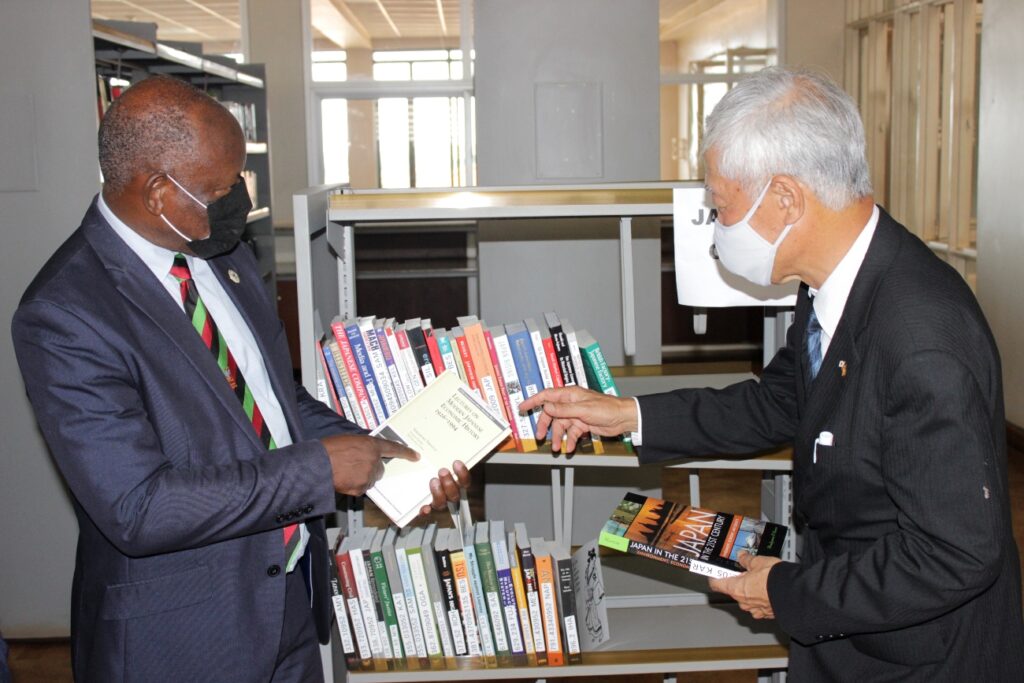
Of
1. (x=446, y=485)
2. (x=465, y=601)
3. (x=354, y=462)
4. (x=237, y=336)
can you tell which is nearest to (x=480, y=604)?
(x=465, y=601)

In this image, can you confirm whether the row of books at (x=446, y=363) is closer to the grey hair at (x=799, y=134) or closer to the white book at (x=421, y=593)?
the white book at (x=421, y=593)

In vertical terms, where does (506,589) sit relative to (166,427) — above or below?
below

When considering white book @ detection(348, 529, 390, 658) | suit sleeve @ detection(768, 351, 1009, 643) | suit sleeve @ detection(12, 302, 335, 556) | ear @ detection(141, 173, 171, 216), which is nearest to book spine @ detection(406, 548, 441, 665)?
white book @ detection(348, 529, 390, 658)

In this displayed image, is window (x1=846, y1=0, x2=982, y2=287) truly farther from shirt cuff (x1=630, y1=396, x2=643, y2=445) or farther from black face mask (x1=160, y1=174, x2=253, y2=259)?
black face mask (x1=160, y1=174, x2=253, y2=259)

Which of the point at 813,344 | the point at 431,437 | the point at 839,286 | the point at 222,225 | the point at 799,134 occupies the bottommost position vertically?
the point at 431,437

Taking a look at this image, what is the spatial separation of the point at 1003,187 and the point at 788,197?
5.08 metres

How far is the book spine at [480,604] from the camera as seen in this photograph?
7.70ft

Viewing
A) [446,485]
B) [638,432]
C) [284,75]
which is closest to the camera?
[446,485]

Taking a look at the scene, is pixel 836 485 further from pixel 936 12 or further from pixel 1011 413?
pixel 936 12

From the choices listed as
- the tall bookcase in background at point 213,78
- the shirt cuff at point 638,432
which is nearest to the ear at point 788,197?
the shirt cuff at point 638,432

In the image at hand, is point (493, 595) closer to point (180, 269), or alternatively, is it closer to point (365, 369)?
point (365, 369)

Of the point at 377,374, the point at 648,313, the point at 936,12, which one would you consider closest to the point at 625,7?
the point at 648,313

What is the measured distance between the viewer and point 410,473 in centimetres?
203

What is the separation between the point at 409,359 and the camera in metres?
2.30
